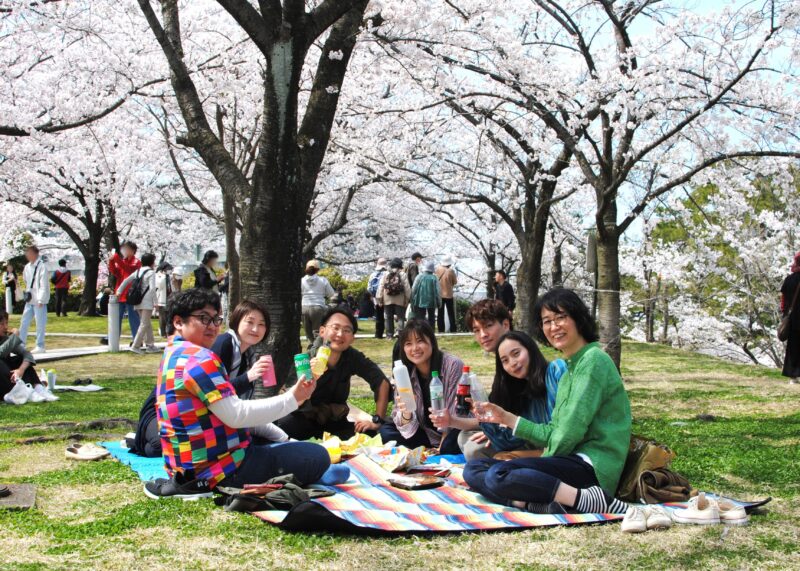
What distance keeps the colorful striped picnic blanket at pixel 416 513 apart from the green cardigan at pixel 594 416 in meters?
0.31

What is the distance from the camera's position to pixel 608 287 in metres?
9.88

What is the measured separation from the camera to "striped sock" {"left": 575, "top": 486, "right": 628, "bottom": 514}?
4094 mm

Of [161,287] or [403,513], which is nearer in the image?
[403,513]

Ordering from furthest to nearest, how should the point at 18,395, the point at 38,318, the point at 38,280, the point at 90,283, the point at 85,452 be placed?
the point at 90,283
the point at 38,318
the point at 38,280
the point at 18,395
the point at 85,452

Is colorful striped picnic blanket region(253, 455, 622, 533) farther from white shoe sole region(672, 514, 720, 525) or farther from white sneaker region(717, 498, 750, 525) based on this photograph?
white sneaker region(717, 498, 750, 525)

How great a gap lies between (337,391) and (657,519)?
3.06m

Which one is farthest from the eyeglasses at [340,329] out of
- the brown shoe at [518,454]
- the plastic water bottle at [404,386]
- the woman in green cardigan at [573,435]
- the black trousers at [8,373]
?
the black trousers at [8,373]

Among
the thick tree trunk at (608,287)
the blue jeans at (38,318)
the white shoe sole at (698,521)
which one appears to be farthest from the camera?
the blue jeans at (38,318)

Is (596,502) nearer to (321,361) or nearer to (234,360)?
(321,361)

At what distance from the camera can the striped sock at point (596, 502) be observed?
13.4 feet

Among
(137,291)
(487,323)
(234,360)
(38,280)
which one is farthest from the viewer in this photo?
(137,291)

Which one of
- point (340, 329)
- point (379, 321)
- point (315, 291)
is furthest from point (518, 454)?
point (379, 321)

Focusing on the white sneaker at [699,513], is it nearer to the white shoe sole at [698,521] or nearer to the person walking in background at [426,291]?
the white shoe sole at [698,521]

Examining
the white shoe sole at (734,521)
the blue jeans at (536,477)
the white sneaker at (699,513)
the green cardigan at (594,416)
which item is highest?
the green cardigan at (594,416)
